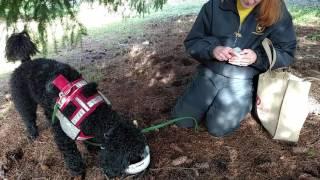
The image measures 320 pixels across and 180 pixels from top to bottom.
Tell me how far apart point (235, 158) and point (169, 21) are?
5.84 meters

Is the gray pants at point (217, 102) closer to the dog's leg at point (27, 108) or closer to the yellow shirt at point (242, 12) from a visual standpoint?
the yellow shirt at point (242, 12)

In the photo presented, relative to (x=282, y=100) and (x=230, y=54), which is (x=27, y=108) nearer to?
(x=230, y=54)

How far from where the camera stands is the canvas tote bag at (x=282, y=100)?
3121 mm

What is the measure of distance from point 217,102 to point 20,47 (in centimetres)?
222

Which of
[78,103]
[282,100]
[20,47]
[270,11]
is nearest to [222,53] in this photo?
[270,11]

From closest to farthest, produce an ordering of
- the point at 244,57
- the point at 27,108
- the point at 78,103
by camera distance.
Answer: the point at 78,103 < the point at 244,57 < the point at 27,108

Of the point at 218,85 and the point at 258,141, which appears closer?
the point at 258,141

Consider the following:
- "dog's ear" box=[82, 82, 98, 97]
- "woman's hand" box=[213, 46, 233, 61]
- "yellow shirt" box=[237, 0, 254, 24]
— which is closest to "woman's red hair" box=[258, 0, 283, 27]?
"yellow shirt" box=[237, 0, 254, 24]

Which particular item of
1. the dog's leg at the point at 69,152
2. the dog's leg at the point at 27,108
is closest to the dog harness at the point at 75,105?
the dog's leg at the point at 69,152

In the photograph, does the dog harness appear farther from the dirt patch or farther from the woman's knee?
the woman's knee

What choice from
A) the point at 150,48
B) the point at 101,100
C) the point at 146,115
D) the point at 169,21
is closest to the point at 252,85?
the point at 146,115

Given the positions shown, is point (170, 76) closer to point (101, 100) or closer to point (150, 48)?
point (150, 48)

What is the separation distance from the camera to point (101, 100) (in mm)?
3049

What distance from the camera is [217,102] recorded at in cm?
373
